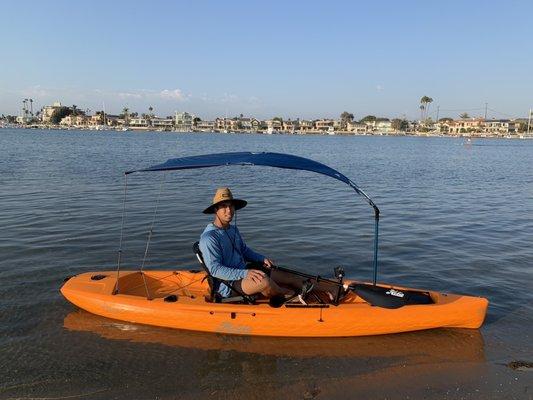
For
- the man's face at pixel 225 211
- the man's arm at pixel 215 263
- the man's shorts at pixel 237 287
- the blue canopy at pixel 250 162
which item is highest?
the blue canopy at pixel 250 162

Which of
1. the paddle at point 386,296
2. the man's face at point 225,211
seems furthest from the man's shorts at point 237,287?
the man's face at point 225,211

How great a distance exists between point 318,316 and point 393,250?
5.65 m

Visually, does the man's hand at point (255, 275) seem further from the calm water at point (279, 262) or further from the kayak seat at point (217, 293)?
the calm water at point (279, 262)

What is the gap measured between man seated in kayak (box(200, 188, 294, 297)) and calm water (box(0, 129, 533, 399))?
2.69ft

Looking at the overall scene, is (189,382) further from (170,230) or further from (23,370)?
(170,230)

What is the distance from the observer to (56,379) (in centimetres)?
586

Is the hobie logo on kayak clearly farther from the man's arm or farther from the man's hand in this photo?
the man's arm

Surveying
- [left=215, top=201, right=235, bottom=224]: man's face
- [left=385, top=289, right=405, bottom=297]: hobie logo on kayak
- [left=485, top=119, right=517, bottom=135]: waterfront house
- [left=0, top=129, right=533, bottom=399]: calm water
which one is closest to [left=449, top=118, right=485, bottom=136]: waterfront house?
[left=485, top=119, right=517, bottom=135]: waterfront house

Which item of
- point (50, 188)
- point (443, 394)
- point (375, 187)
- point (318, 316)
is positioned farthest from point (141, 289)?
point (375, 187)

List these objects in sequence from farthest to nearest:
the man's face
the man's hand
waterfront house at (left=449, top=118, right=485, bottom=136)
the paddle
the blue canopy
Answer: waterfront house at (left=449, top=118, right=485, bottom=136) → the blue canopy → the paddle → the man's hand → the man's face

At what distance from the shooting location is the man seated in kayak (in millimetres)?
6777

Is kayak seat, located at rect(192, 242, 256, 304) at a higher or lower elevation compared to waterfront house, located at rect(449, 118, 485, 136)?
lower

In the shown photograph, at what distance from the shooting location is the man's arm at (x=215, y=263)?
22.2 feet

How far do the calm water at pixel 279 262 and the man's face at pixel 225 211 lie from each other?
184cm
